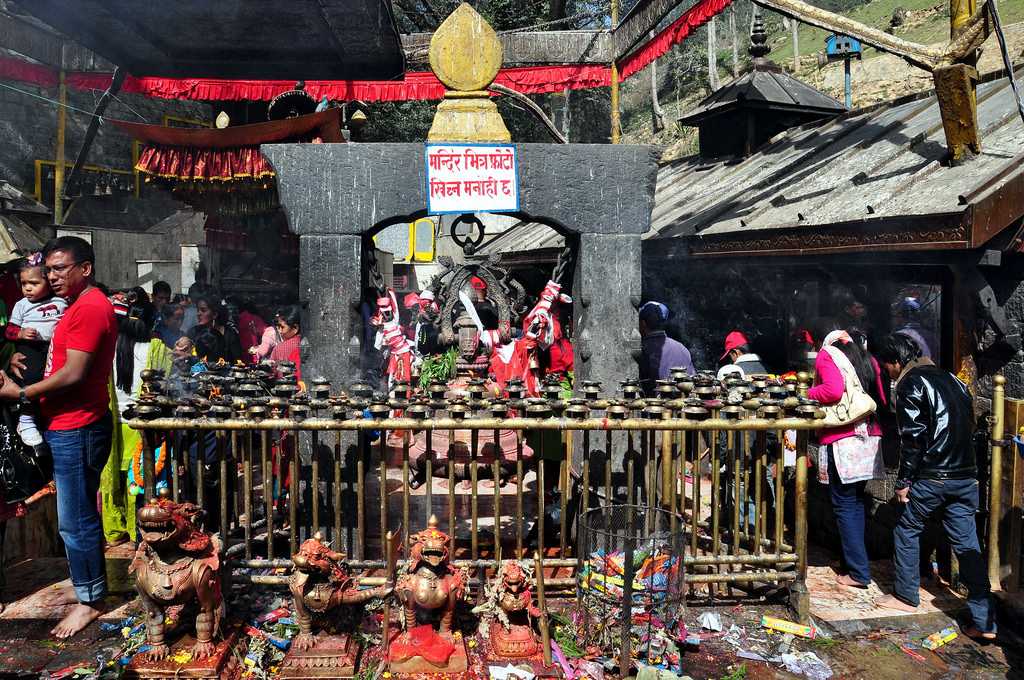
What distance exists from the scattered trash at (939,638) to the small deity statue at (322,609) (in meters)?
3.46

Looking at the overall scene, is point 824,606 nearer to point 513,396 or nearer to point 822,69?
point 513,396

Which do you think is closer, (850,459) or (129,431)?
(850,459)

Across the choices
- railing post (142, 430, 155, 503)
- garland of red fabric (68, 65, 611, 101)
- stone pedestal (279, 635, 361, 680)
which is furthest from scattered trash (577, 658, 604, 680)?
garland of red fabric (68, 65, 611, 101)

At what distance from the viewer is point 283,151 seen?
5727mm

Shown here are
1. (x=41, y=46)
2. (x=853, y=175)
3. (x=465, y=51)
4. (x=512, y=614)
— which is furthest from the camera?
(x=41, y=46)

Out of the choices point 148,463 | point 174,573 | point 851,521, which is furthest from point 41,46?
point 851,521

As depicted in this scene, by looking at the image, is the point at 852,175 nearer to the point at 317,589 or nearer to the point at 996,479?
the point at 996,479

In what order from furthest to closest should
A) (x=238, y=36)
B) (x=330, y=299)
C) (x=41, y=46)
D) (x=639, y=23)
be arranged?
(x=41, y=46) → (x=639, y=23) → (x=238, y=36) → (x=330, y=299)

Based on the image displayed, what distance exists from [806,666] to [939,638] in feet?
3.75

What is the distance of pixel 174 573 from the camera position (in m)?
3.83

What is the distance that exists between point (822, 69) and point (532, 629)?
37.0 m

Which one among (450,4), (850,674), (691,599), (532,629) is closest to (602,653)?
(532,629)

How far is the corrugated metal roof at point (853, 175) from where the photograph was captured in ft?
19.3

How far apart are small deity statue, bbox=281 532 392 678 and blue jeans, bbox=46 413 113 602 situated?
1.64 m
